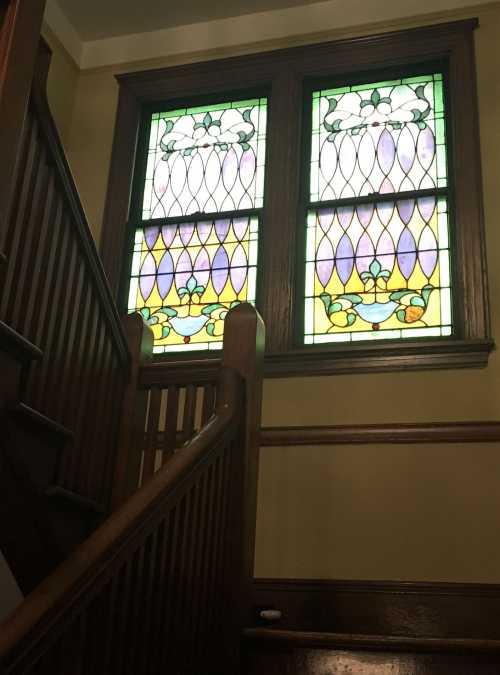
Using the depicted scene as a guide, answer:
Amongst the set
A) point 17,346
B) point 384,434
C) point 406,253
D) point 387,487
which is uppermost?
point 406,253

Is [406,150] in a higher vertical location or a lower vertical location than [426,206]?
higher

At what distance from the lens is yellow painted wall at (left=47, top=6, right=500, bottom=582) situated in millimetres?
3834

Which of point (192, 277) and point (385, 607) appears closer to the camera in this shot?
point (385, 607)

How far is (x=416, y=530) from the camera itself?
3883 millimetres

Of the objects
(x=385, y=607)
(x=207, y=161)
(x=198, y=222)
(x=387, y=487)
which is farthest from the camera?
(x=207, y=161)

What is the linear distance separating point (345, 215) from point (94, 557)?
321 cm

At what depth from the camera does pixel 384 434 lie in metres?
4.09

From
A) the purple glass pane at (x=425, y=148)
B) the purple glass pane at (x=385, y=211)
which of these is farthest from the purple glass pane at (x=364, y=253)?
the purple glass pane at (x=425, y=148)

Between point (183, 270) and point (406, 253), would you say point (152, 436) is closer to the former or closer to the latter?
point (183, 270)

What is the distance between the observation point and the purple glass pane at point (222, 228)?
4.80 m

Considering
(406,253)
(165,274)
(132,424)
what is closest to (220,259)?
(165,274)

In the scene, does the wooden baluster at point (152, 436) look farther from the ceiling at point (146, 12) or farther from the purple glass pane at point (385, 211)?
the ceiling at point (146, 12)

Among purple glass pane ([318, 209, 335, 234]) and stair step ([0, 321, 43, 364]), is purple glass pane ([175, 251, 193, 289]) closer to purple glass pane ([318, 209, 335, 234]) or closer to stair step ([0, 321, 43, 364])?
purple glass pane ([318, 209, 335, 234])

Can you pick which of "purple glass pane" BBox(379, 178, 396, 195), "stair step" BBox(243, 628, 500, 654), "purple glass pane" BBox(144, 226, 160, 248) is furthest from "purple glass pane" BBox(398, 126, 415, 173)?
"stair step" BBox(243, 628, 500, 654)
